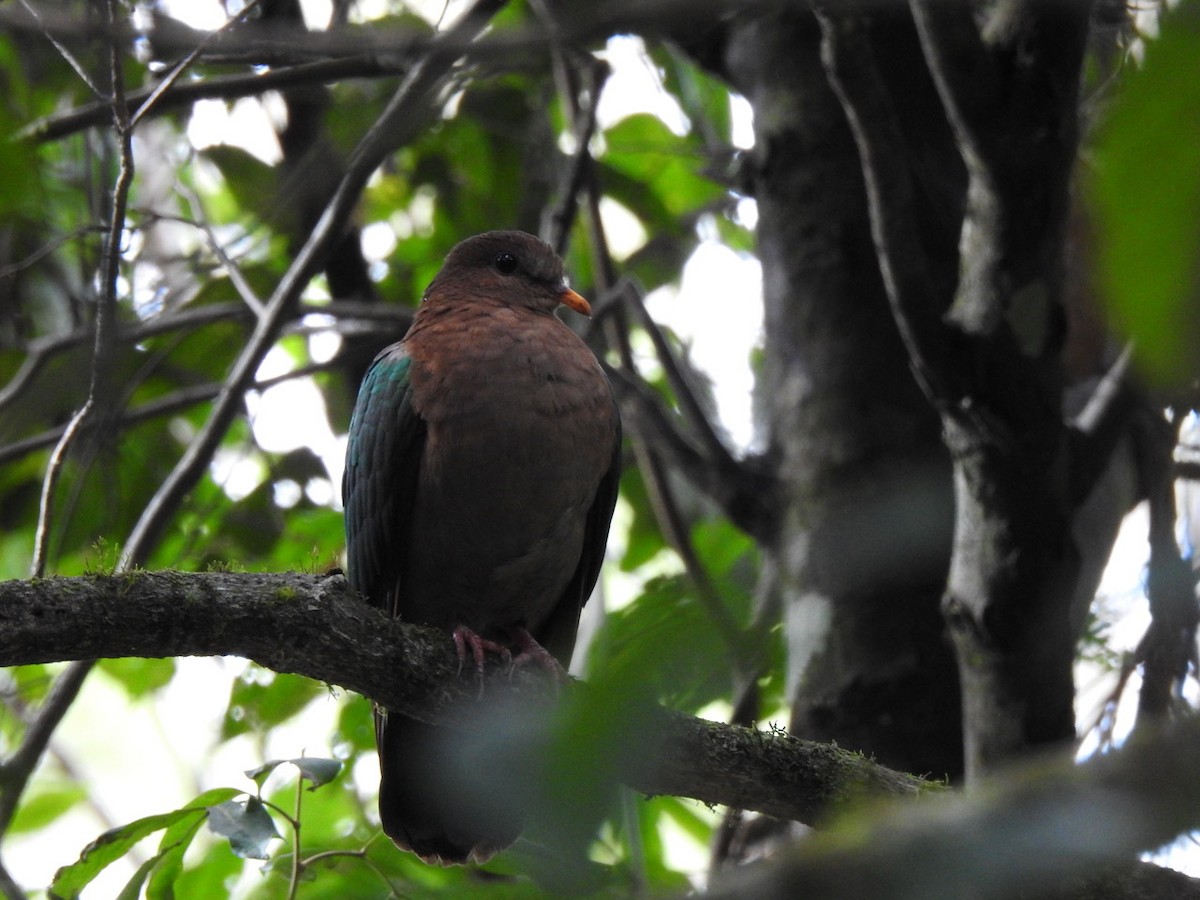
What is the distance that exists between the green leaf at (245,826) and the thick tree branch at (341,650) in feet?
1.26

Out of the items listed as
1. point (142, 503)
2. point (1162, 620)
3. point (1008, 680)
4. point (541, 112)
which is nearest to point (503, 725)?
point (1162, 620)

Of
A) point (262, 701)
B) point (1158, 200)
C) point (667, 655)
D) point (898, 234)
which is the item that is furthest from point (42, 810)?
point (1158, 200)

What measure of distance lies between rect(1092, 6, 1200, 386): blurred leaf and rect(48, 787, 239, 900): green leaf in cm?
259

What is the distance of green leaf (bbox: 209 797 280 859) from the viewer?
2623 mm

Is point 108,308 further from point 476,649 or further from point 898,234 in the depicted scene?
point 898,234

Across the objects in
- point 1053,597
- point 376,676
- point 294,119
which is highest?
point 294,119

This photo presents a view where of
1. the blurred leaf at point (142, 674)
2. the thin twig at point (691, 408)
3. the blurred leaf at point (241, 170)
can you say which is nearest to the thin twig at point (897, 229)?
the thin twig at point (691, 408)

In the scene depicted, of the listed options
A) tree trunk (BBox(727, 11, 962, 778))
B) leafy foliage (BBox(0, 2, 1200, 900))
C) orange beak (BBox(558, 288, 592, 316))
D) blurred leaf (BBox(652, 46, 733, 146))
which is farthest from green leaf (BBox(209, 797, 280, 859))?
blurred leaf (BBox(652, 46, 733, 146))

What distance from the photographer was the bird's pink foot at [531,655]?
343 cm

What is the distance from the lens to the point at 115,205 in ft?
9.88

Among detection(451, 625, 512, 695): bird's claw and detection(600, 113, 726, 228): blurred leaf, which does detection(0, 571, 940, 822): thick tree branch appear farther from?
detection(600, 113, 726, 228): blurred leaf

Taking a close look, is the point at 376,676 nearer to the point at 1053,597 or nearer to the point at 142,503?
the point at 1053,597

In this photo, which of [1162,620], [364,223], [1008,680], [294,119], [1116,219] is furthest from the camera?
[364,223]

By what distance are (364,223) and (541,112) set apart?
1.51 meters
